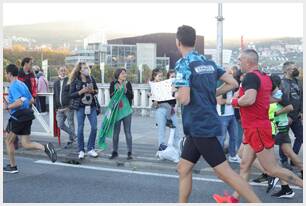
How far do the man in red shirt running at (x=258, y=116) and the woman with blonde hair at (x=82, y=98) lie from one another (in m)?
3.70

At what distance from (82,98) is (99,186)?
2.27 meters

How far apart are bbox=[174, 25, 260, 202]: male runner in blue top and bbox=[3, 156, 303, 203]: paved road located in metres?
1.21

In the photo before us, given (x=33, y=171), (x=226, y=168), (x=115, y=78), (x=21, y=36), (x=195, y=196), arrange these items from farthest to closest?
(x=21, y=36) → (x=115, y=78) → (x=33, y=171) → (x=195, y=196) → (x=226, y=168)

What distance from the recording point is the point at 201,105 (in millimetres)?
4633

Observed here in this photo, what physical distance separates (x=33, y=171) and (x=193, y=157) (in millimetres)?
3617

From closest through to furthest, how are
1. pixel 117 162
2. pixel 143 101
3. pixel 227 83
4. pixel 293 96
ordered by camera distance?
pixel 227 83
pixel 293 96
pixel 117 162
pixel 143 101

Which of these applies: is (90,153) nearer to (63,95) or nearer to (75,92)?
(75,92)

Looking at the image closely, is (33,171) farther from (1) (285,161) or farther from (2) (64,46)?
(2) (64,46)

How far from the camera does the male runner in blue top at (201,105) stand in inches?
180

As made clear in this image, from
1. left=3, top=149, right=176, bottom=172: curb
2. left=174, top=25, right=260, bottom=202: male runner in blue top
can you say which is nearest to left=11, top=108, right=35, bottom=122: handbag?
left=3, top=149, right=176, bottom=172: curb

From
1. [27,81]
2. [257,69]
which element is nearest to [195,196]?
[257,69]

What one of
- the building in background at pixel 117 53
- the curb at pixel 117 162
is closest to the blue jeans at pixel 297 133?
the curb at pixel 117 162

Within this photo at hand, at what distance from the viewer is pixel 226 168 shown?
4.66m

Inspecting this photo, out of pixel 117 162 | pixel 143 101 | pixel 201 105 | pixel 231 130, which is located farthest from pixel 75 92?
pixel 143 101
